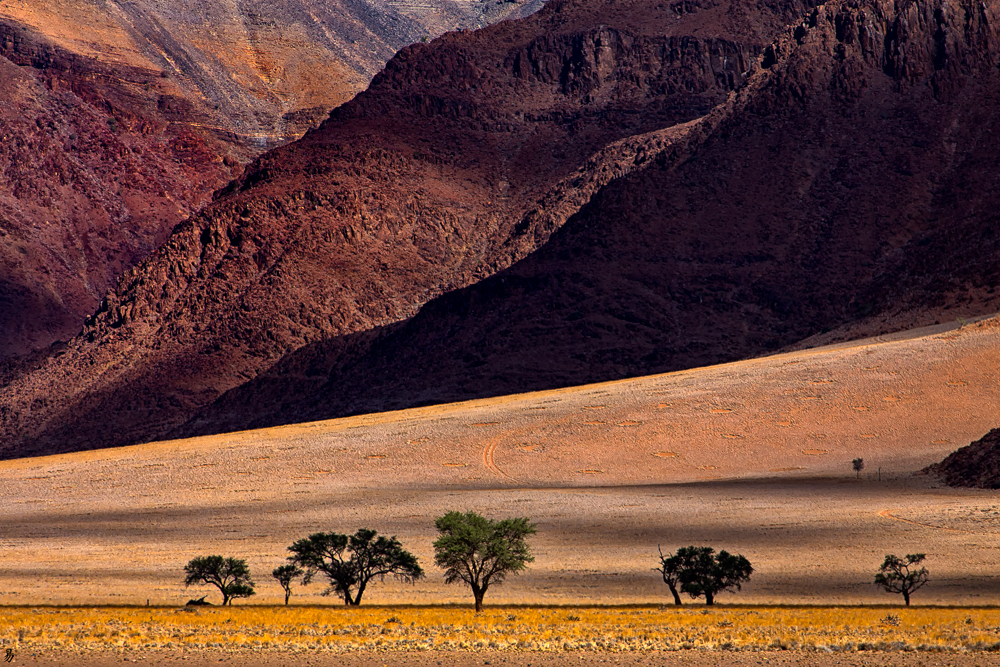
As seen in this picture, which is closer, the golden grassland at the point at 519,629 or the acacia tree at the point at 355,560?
the golden grassland at the point at 519,629

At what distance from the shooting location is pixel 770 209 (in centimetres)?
15138

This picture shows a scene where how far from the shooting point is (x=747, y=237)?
150 metres

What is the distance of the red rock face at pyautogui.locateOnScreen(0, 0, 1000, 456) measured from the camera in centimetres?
14288

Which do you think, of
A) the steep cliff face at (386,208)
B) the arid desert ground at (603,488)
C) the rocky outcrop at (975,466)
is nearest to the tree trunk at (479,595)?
the arid desert ground at (603,488)

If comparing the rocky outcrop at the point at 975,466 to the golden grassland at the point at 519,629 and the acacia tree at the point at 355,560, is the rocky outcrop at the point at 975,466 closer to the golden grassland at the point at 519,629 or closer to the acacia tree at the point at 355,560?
the golden grassland at the point at 519,629

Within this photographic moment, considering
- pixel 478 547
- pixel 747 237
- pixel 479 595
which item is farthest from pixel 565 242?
pixel 479 595

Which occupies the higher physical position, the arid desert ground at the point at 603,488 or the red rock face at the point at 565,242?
the red rock face at the point at 565,242

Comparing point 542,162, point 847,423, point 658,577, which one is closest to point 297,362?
point 542,162

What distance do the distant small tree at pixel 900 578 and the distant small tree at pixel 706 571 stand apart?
4132 mm

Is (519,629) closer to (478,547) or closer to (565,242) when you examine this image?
(478,547)

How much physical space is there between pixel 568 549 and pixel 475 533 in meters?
12.0

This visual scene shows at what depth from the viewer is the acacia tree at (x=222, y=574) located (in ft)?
140

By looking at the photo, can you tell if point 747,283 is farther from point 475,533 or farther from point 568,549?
point 475,533

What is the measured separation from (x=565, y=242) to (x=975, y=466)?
98582 millimetres
